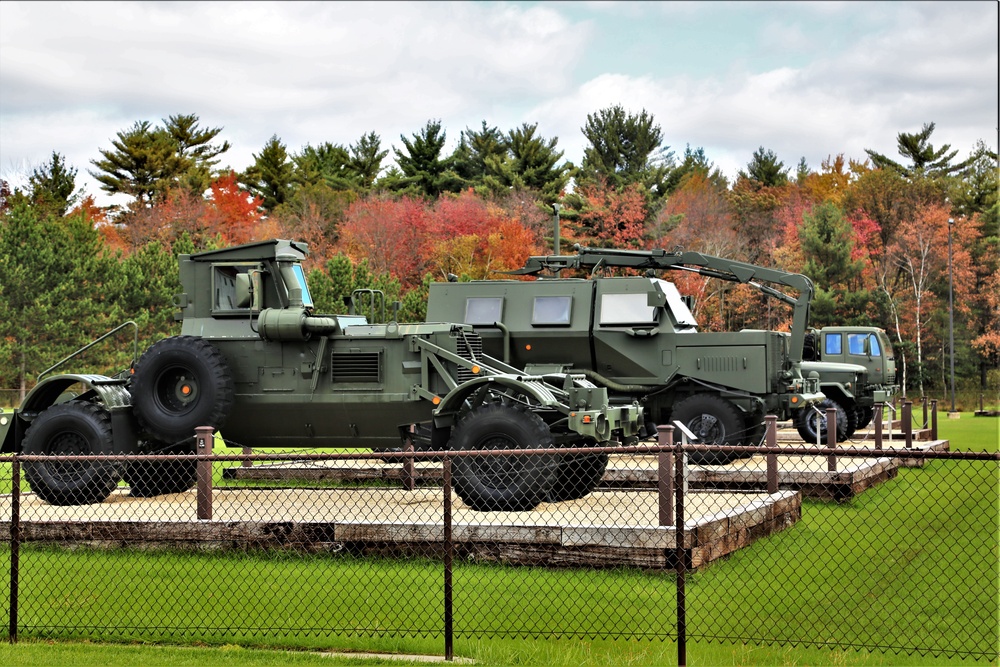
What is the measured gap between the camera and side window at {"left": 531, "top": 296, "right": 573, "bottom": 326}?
Result: 60.2 feet

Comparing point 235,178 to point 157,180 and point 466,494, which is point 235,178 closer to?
point 157,180

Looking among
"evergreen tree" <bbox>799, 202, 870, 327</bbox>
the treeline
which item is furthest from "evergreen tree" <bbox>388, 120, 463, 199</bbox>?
"evergreen tree" <bbox>799, 202, 870, 327</bbox>

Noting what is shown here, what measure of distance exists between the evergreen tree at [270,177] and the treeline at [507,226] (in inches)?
5.5

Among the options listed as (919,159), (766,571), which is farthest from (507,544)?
(919,159)

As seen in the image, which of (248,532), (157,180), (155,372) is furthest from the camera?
(157,180)

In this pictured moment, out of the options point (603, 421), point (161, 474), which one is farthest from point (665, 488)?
point (161, 474)

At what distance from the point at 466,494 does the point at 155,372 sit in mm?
3911

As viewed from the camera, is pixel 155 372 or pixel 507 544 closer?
pixel 507 544

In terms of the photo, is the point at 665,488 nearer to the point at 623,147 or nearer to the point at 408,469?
the point at 408,469

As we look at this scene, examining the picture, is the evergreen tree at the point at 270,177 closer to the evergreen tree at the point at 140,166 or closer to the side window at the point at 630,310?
the evergreen tree at the point at 140,166

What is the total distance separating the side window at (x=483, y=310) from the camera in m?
18.8

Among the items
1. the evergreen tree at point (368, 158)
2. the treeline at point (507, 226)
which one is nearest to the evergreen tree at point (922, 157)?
the treeline at point (507, 226)

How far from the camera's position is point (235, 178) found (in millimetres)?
60438

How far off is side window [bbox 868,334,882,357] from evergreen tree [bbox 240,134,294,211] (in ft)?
131
